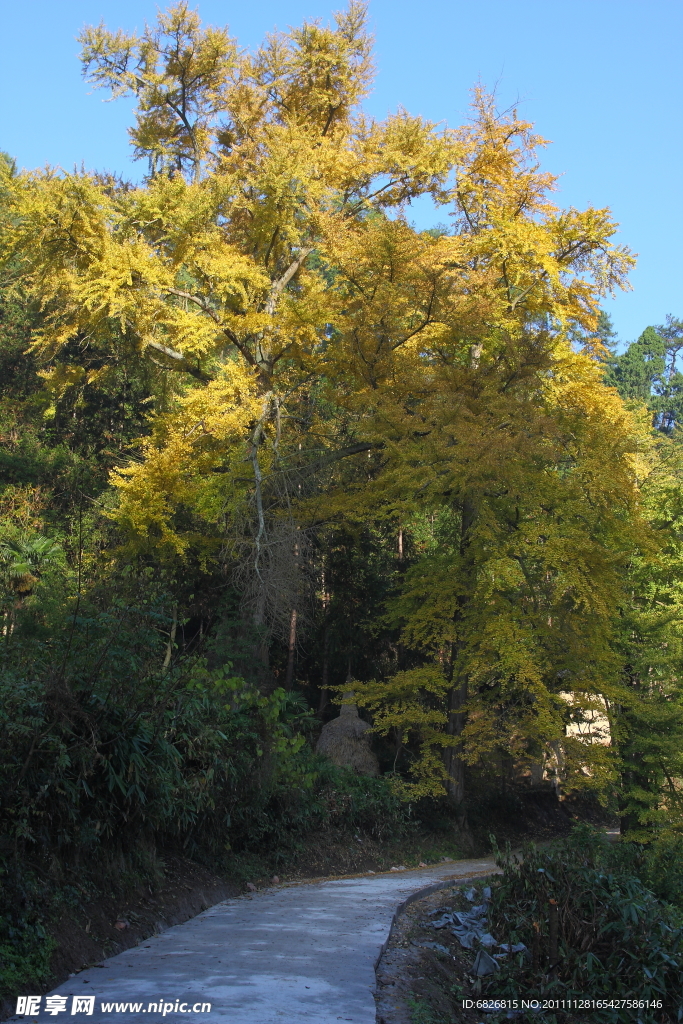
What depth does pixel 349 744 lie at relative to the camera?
1827 centimetres

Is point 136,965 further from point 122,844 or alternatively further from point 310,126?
point 310,126

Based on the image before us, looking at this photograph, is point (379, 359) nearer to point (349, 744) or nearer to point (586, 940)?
point (349, 744)

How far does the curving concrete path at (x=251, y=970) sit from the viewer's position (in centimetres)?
436

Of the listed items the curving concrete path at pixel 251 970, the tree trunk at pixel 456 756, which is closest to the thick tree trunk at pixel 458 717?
the tree trunk at pixel 456 756

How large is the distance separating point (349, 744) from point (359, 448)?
6.38 m

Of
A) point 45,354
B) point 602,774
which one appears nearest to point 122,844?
point 602,774

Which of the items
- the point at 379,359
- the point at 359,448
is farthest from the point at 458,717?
the point at 379,359

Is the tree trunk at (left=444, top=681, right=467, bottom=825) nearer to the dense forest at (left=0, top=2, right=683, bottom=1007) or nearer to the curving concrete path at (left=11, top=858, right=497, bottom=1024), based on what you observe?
the dense forest at (left=0, top=2, right=683, bottom=1007)

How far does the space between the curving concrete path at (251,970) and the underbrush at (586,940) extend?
1042 mm

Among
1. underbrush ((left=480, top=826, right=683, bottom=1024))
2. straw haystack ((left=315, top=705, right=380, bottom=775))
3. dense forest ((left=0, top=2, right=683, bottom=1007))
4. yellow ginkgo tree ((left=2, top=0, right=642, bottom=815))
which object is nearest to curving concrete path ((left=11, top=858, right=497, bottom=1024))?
underbrush ((left=480, top=826, right=683, bottom=1024))

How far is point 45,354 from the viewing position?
2253 centimetres

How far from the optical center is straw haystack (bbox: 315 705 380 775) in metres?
18.0

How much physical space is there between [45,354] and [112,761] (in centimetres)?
1828

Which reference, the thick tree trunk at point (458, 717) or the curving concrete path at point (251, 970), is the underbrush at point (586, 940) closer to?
the curving concrete path at point (251, 970)
